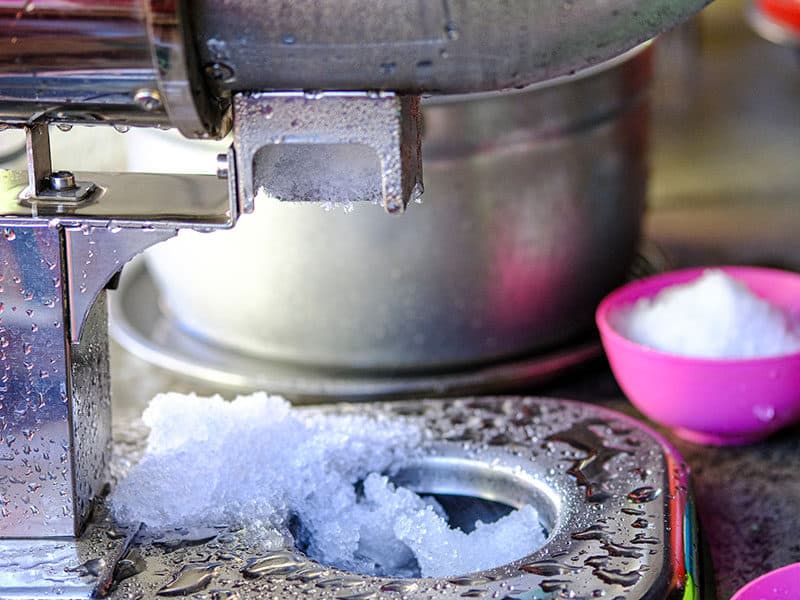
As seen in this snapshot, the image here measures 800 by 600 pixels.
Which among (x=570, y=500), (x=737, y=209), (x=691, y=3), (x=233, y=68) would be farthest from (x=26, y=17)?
(x=737, y=209)

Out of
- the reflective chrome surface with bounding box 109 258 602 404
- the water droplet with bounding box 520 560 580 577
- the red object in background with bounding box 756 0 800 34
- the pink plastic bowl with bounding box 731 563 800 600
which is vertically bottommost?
the reflective chrome surface with bounding box 109 258 602 404

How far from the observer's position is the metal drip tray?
726mm

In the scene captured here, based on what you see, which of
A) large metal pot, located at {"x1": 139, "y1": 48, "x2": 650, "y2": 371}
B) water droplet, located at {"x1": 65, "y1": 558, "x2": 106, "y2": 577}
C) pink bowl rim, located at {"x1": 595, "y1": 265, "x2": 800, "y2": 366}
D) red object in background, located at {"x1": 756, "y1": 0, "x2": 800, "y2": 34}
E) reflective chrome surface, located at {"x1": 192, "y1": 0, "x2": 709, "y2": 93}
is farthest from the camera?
red object in background, located at {"x1": 756, "y1": 0, "x2": 800, "y2": 34}

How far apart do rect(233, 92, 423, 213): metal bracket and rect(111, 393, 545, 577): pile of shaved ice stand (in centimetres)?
23

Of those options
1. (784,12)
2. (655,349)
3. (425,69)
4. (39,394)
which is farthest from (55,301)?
(784,12)

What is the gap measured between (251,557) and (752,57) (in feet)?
7.37

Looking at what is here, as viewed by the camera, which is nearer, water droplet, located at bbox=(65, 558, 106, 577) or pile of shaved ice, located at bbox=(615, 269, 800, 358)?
water droplet, located at bbox=(65, 558, 106, 577)

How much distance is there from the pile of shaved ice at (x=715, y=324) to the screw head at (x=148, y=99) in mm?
597

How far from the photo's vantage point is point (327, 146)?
74cm

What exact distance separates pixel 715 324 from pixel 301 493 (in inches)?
18.2

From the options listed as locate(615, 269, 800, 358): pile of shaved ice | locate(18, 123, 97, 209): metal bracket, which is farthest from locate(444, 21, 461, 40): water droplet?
locate(615, 269, 800, 358): pile of shaved ice

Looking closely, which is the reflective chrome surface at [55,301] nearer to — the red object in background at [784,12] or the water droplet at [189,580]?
the water droplet at [189,580]

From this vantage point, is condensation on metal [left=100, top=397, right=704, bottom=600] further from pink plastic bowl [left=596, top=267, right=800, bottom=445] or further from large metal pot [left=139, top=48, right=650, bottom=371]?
large metal pot [left=139, top=48, right=650, bottom=371]

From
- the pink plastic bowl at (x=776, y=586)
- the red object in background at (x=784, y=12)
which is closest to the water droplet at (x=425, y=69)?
the pink plastic bowl at (x=776, y=586)
